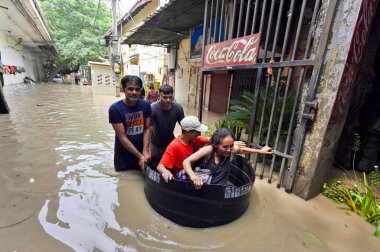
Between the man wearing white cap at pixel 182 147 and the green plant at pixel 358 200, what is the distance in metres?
2.11

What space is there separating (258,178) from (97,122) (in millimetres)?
5825

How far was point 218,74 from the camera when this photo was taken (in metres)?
9.80

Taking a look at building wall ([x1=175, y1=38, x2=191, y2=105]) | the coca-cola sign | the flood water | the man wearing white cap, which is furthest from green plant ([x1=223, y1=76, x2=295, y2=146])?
building wall ([x1=175, y1=38, x2=191, y2=105])

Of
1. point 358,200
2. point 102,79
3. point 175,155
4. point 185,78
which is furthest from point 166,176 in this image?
point 102,79

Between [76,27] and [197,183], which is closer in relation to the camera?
[197,183]

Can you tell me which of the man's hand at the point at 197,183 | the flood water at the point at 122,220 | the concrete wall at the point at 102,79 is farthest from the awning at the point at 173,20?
the concrete wall at the point at 102,79

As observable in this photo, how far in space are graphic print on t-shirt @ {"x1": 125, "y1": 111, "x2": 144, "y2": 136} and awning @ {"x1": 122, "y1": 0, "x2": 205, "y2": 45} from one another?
161 inches

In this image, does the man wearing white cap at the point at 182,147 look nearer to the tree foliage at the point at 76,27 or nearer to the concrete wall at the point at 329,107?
the concrete wall at the point at 329,107

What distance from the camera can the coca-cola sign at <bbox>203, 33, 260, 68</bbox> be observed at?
11.2 ft

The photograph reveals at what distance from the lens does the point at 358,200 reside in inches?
110

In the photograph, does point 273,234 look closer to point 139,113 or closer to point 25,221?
point 139,113

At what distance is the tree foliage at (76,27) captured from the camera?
940 inches

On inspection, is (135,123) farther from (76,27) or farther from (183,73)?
(76,27)

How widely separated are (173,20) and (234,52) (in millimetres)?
5466
